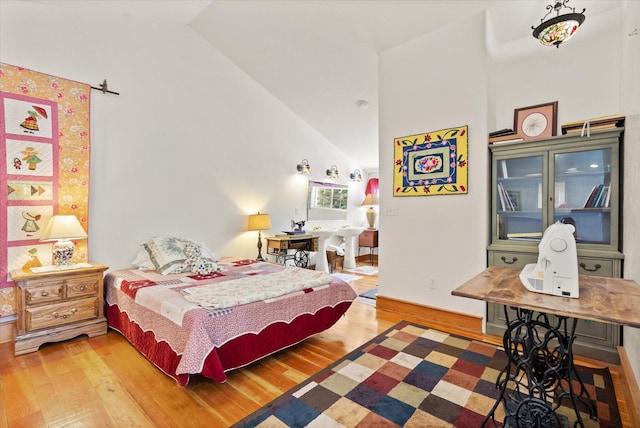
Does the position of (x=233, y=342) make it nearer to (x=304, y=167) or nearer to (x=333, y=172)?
(x=304, y=167)

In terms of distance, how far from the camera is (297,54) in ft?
12.6

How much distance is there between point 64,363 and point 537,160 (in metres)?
4.11

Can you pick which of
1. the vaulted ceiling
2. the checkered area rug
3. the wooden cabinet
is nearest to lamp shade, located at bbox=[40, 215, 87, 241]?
the vaulted ceiling

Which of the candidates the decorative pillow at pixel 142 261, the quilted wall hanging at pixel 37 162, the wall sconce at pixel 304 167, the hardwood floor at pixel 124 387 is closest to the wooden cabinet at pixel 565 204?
the hardwood floor at pixel 124 387

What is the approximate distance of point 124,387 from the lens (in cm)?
199

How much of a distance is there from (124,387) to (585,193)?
3.69 m

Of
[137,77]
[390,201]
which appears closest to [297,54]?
[137,77]

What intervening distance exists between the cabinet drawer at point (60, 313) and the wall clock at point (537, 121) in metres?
4.14

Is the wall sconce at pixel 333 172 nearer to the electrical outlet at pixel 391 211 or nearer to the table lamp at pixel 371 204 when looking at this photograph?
the table lamp at pixel 371 204

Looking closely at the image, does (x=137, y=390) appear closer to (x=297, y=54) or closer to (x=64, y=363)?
(x=64, y=363)

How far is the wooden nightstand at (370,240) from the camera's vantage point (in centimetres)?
663

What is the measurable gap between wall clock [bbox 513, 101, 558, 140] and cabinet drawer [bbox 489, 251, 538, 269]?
1.03 m

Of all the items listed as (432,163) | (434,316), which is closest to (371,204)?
(432,163)

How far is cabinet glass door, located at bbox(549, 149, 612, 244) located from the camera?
→ 242cm
